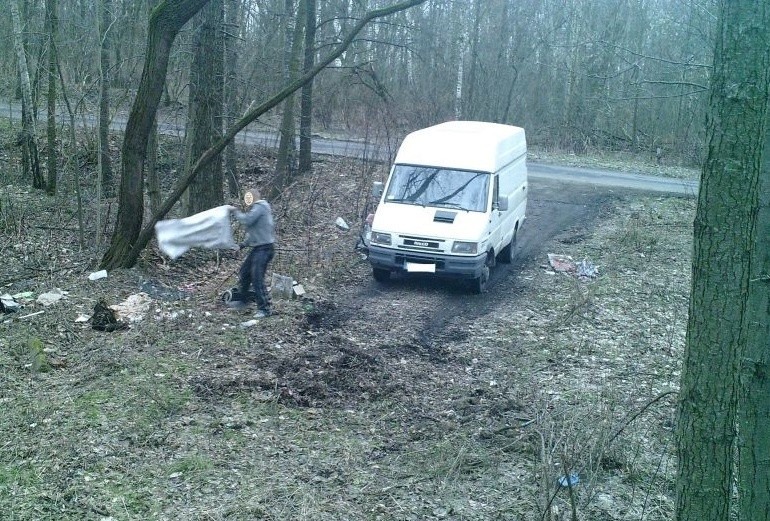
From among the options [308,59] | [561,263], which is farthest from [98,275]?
[308,59]

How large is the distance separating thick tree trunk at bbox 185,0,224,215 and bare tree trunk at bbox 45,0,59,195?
242 cm

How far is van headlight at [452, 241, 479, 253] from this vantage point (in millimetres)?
12711

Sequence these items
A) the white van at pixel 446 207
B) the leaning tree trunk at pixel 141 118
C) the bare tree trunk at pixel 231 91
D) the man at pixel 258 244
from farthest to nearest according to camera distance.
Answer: the bare tree trunk at pixel 231 91 < the white van at pixel 446 207 < the leaning tree trunk at pixel 141 118 < the man at pixel 258 244

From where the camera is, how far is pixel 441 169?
13.9 m

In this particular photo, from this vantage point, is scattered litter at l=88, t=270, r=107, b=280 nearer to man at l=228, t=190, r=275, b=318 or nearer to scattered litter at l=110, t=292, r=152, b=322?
scattered litter at l=110, t=292, r=152, b=322

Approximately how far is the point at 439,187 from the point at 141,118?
5.04 meters

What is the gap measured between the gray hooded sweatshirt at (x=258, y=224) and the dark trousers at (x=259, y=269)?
94 millimetres

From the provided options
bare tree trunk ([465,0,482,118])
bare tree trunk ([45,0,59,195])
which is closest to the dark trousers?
bare tree trunk ([45,0,59,195])

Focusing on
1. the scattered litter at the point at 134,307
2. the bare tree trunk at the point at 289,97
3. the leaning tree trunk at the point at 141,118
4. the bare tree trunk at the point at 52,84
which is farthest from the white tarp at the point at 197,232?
the bare tree trunk at the point at 289,97

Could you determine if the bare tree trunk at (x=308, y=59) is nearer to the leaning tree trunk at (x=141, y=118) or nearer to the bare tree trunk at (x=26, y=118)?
the bare tree trunk at (x=26, y=118)

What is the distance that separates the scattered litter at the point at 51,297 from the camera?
35.2 ft

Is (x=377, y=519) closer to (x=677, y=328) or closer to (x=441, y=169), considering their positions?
(x=677, y=328)

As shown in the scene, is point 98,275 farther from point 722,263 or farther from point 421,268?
point 722,263

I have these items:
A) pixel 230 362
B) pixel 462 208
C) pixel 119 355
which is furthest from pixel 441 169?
pixel 119 355
